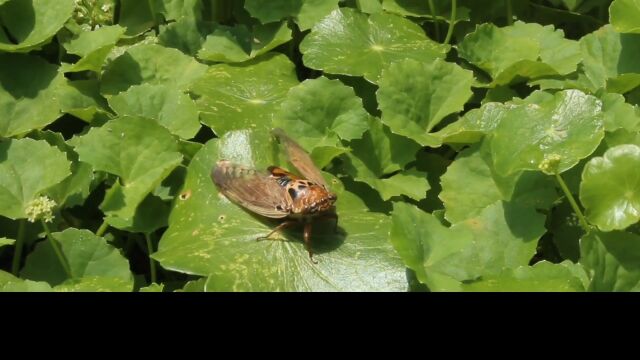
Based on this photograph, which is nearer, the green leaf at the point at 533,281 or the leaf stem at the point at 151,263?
the green leaf at the point at 533,281

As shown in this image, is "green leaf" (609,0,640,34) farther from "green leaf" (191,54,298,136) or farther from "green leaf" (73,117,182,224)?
"green leaf" (73,117,182,224)

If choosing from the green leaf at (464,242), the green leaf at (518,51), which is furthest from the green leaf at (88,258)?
the green leaf at (518,51)

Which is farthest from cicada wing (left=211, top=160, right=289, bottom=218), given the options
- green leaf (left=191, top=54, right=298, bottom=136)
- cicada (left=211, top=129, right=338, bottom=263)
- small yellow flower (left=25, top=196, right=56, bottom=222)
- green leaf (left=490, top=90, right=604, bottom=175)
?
green leaf (left=490, top=90, right=604, bottom=175)

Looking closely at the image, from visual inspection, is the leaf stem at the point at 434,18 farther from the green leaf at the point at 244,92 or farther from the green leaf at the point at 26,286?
the green leaf at the point at 26,286

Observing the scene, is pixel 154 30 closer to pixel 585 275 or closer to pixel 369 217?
pixel 369 217
